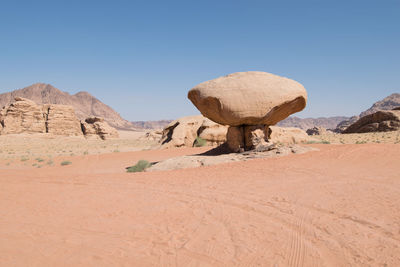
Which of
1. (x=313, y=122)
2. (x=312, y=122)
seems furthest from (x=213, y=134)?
(x=313, y=122)

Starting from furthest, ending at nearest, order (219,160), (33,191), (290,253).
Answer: (219,160)
(33,191)
(290,253)

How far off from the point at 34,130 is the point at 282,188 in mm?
41554

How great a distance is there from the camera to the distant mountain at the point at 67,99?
4070 inches

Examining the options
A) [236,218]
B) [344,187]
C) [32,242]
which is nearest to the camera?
[32,242]

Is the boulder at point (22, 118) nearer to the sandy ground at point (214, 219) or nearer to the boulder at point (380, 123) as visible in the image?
the sandy ground at point (214, 219)

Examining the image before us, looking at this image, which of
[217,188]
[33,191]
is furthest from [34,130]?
[217,188]

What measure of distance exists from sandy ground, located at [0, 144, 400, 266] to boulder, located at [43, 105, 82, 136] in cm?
3607

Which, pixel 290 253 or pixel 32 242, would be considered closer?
pixel 290 253

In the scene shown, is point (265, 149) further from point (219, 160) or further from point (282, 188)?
A: point (282, 188)

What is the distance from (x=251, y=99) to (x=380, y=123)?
2295 centimetres

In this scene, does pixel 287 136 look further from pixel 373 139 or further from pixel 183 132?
pixel 183 132

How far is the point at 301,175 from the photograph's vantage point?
627 cm

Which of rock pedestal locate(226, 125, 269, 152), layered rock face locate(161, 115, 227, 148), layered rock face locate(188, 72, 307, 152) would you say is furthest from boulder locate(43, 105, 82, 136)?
rock pedestal locate(226, 125, 269, 152)

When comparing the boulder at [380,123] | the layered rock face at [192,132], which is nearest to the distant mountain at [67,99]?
the layered rock face at [192,132]
